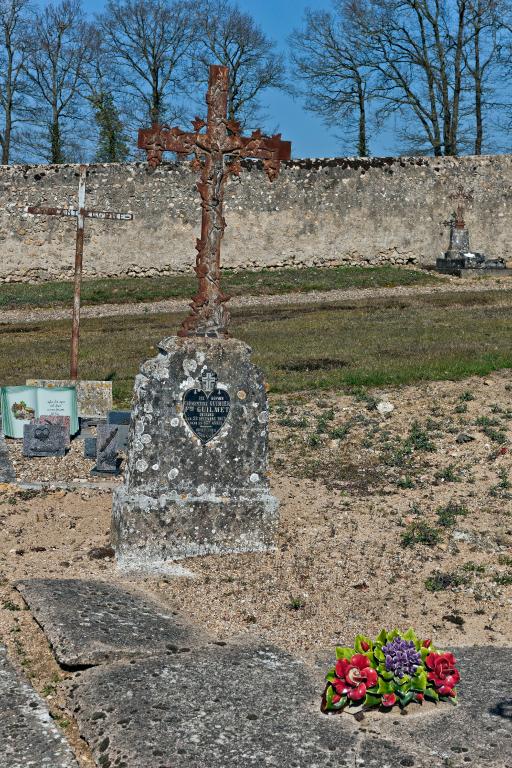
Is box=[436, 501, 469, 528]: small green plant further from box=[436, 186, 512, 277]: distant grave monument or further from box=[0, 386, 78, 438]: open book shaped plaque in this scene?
box=[436, 186, 512, 277]: distant grave monument

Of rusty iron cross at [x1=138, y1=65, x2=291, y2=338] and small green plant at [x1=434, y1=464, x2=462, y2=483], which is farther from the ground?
rusty iron cross at [x1=138, y1=65, x2=291, y2=338]

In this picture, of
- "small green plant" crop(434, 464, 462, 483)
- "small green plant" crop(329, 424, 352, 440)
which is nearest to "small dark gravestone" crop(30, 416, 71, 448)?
"small green plant" crop(329, 424, 352, 440)

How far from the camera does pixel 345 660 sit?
434cm

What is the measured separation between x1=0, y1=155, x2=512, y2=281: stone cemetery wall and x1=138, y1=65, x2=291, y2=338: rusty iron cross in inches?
723

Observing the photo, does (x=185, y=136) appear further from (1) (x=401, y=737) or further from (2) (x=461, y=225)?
(2) (x=461, y=225)

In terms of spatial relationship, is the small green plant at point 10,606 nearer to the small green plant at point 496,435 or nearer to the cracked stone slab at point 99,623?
the cracked stone slab at point 99,623

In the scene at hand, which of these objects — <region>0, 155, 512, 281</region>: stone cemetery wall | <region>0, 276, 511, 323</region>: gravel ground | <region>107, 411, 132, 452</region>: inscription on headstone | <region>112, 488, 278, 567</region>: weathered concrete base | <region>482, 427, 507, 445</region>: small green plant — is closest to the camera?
<region>112, 488, 278, 567</region>: weathered concrete base

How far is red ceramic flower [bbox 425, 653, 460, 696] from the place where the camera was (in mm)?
4348

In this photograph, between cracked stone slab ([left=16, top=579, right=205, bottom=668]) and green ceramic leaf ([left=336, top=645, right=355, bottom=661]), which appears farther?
cracked stone slab ([left=16, top=579, right=205, bottom=668])

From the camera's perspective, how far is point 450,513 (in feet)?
23.5

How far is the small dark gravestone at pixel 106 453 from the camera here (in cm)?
827

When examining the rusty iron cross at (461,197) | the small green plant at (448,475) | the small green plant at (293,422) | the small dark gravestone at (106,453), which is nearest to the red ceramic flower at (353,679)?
the small green plant at (448,475)

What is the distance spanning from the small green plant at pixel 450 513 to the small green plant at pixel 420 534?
0.11 metres

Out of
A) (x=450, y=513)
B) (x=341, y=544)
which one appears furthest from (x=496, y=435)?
(x=341, y=544)
